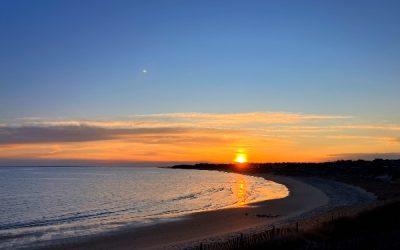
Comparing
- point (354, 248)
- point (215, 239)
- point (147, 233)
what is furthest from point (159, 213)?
point (354, 248)

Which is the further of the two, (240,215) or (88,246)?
(240,215)

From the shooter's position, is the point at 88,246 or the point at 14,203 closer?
the point at 88,246

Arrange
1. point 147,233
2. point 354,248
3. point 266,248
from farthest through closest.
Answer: point 147,233
point 266,248
point 354,248

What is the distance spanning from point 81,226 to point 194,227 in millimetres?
7927

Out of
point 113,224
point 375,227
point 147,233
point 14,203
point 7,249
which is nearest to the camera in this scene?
point 375,227

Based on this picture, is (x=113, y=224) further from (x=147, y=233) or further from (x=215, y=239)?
(x=215, y=239)

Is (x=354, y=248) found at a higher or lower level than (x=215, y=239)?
higher

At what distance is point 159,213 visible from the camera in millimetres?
43406

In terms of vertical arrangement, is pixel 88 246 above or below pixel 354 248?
below

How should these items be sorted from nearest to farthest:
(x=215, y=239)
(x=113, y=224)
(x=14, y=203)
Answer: (x=215, y=239)
(x=113, y=224)
(x=14, y=203)

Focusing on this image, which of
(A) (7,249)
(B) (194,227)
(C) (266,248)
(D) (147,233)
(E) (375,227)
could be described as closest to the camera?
(C) (266,248)

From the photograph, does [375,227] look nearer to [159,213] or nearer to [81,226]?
[81,226]

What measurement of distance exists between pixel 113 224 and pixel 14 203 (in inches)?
955

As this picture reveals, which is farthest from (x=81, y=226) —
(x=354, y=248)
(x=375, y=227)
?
(x=354, y=248)
